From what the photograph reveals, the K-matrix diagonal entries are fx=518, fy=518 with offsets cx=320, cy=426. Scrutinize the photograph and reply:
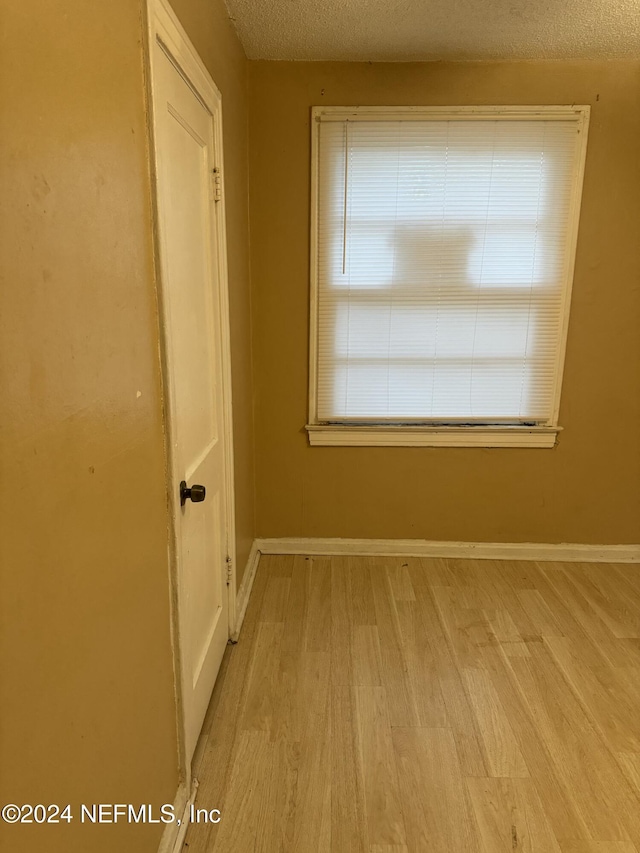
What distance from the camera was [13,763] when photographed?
71 cm

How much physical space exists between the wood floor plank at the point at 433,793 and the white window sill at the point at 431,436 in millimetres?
1485

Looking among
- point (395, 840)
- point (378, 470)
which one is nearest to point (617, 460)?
point (378, 470)

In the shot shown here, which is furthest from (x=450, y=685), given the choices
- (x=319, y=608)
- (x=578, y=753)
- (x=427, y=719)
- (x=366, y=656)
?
(x=319, y=608)

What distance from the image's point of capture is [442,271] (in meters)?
2.75

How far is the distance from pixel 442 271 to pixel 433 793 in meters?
2.29

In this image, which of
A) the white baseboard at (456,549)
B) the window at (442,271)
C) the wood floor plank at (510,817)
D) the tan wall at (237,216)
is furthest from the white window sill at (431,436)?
the wood floor plank at (510,817)

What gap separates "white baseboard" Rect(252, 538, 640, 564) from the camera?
10.1 feet

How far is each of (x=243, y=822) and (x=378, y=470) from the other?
1832mm

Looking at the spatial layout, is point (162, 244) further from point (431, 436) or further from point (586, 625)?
point (586, 625)

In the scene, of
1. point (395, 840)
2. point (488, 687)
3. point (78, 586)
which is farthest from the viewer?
point (488, 687)

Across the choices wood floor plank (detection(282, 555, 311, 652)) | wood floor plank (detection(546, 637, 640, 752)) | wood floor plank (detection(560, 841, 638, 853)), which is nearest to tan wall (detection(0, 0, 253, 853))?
wood floor plank (detection(282, 555, 311, 652))

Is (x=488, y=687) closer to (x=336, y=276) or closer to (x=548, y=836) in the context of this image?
(x=548, y=836)

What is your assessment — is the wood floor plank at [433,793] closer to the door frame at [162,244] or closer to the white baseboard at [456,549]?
the door frame at [162,244]

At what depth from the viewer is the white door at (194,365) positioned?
137 cm
